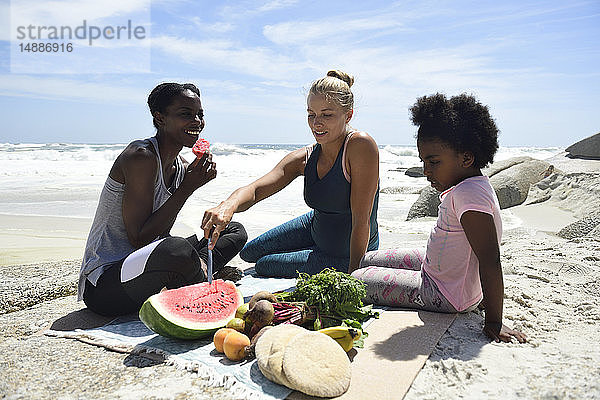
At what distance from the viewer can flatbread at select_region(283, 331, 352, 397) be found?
237 cm

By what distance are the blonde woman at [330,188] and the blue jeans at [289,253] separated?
10mm

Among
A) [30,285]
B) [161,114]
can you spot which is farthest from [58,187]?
[161,114]

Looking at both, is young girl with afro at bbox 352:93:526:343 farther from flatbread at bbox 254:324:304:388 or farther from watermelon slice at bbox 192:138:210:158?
watermelon slice at bbox 192:138:210:158

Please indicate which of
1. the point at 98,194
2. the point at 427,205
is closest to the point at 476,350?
the point at 427,205

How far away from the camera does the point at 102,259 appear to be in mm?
3740

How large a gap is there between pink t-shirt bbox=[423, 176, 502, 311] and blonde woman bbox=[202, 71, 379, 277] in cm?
79

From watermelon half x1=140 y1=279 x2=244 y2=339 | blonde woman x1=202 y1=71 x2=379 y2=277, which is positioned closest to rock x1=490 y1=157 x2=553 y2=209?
blonde woman x1=202 y1=71 x2=379 y2=277

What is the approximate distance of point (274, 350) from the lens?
258 centimetres

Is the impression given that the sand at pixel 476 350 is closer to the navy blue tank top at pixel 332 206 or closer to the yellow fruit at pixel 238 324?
the yellow fruit at pixel 238 324

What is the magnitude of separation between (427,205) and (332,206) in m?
5.87

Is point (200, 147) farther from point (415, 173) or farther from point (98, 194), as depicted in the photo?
point (415, 173)

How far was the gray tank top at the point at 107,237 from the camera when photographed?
3.72 m

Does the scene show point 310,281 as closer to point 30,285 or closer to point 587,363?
point 587,363

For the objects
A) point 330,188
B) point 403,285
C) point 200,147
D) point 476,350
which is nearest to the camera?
point 476,350
